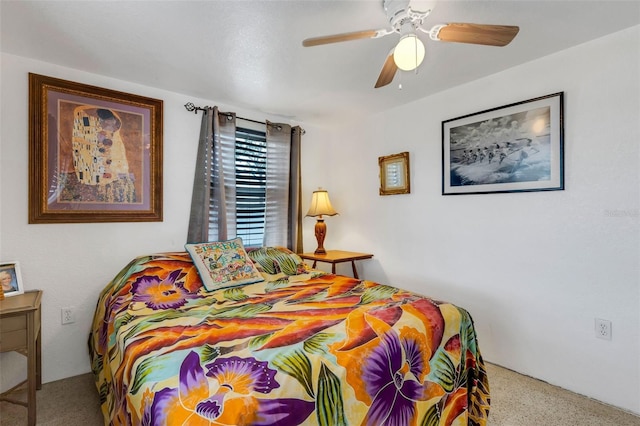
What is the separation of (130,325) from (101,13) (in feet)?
5.44

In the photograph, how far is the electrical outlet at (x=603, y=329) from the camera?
1.93 metres

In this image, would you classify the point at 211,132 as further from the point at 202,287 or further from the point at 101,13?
the point at 202,287

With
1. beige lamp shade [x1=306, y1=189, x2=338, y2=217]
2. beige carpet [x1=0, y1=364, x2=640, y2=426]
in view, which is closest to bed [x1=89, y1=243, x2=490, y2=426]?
beige carpet [x1=0, y1=364, x2=640, y2=426]

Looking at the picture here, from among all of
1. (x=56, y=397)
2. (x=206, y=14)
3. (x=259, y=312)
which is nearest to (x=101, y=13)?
(x=206, y=14)

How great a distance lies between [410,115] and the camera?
10.1 ft

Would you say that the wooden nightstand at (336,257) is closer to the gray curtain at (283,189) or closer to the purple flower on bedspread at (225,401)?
the gray curtain at (283,189)

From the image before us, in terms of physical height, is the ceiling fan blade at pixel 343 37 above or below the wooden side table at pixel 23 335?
above

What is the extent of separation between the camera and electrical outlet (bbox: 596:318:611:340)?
6.35ft

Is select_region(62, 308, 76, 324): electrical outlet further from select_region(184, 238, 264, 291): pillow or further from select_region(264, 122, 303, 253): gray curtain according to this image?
select_region(264, 122, 303, 253): gray curtain

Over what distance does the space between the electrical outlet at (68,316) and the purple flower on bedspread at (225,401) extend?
5.89 feet

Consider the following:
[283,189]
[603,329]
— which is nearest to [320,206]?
[283,189]

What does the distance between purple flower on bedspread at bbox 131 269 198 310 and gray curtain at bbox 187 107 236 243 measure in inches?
26.5

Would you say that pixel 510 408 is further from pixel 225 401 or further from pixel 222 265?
pixel 222 265

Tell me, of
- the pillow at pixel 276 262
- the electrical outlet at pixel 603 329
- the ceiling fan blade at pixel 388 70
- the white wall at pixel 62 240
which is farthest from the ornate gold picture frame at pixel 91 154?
the electrical outlet at pixel 603 329
